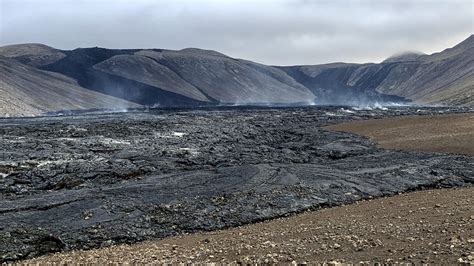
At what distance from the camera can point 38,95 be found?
397 feet

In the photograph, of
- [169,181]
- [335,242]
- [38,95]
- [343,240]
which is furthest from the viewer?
[38,95]

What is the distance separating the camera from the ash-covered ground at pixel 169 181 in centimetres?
1895

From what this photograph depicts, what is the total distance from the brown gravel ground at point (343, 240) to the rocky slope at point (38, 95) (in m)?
80.5

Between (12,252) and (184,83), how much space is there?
591 ft

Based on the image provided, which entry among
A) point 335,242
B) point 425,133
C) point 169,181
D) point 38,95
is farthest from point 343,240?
point 38,95

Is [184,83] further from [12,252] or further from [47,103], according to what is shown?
[12,252]

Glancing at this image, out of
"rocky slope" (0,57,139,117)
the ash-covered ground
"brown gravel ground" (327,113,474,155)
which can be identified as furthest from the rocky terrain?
"rocky slope" (0,57,139,117)

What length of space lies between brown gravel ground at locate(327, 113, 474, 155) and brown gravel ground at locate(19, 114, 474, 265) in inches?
582

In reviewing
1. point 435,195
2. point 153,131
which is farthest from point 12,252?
point 153,131

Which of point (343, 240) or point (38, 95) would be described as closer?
point (343, 240)

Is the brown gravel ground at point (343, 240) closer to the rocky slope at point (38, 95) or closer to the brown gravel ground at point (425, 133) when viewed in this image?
the brown gravel ground at point (425, 133)

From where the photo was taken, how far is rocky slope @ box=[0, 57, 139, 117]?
327ft

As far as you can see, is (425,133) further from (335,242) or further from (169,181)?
(335,242)

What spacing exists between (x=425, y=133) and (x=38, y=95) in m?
102
